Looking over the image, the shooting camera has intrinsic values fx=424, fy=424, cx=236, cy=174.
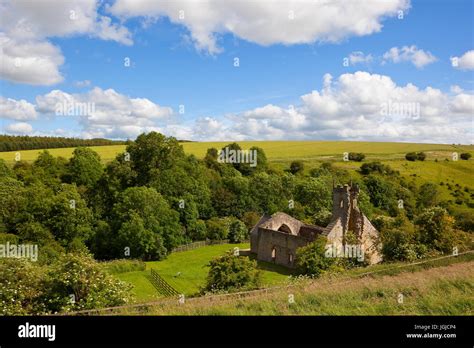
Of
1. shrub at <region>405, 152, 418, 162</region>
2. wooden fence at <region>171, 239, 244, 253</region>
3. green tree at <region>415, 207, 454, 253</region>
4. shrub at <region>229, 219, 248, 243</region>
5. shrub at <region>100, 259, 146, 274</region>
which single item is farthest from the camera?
shrub at <region>405, 152, 418, 162</region>

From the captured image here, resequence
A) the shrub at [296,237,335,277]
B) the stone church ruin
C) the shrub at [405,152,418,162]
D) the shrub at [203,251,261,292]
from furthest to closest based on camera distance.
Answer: the shrub at [405,152,418,162] < the stone church ruin < the shrub at [296,237,335,277] < the shrub at [203,251,261,292]

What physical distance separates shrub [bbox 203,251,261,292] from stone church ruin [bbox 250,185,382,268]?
16.3m

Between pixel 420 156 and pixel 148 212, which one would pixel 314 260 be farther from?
pixel 420 156

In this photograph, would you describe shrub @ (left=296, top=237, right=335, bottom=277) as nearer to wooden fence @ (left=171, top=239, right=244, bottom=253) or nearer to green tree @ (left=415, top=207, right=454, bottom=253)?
green tree @ (left=415, top=207, right=454, bottom=253)

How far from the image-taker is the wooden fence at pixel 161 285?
37275 millimetres

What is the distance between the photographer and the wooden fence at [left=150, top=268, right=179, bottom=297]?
37275mm

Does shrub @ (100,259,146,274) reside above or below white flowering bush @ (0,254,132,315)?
below

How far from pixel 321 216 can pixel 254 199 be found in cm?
1694

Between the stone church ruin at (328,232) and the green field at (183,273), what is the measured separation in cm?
202

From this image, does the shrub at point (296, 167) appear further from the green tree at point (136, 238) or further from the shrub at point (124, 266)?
the shrub at point (124, 266)

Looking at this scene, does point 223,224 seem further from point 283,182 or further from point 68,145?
point 68,145

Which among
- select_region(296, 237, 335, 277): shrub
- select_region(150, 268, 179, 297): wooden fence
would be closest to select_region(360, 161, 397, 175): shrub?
select_region(296, 237, 335, 277): shrub

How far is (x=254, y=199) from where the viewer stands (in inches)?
2879
